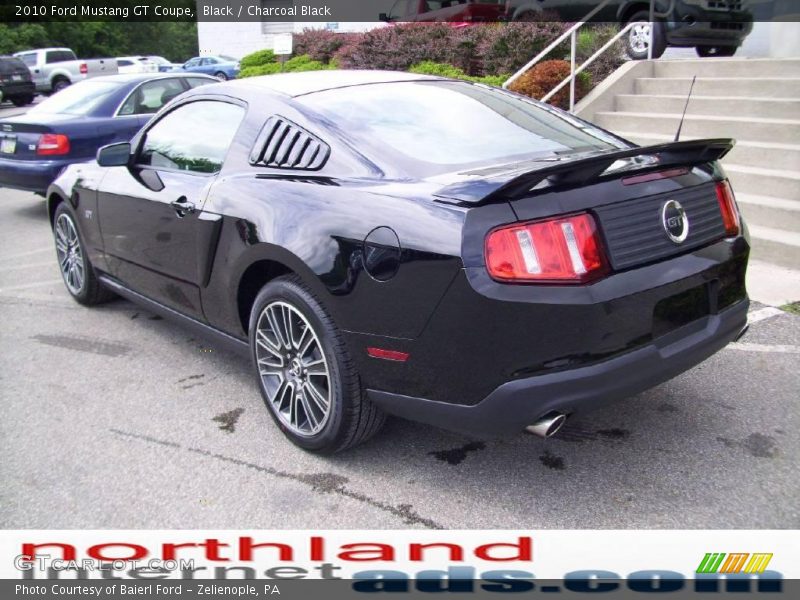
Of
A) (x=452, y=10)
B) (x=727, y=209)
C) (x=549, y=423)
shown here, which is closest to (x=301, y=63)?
(x=452, y=10)

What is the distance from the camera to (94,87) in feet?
28.9

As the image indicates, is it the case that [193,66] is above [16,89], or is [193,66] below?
above

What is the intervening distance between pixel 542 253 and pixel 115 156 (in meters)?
2.88

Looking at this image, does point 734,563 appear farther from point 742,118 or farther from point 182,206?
point 742,118

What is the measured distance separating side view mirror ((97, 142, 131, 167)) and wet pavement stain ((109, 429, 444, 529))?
1681 mm

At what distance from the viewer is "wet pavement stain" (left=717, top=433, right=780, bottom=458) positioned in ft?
10.1

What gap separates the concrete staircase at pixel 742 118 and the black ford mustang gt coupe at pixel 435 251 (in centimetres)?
301

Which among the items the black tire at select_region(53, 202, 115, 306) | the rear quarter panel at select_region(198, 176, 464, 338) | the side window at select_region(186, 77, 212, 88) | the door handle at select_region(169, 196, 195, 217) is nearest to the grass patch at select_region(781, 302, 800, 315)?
the rear quarter panel at select_region(198, 176, 464, 338)

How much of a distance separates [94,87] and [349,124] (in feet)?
22.1

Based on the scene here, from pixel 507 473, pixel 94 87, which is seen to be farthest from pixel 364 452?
pixel 94 87

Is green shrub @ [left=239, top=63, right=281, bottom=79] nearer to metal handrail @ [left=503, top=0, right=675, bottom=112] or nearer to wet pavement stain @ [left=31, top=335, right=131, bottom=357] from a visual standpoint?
metal handrail @ [left=503, top=0, right=675, bottom=112]

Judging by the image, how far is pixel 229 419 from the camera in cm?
358

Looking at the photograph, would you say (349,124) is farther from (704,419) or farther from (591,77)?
(591,77)

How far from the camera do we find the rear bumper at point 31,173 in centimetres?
789
